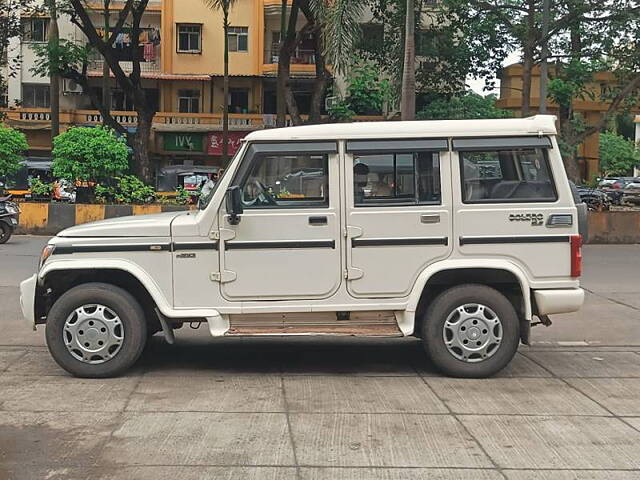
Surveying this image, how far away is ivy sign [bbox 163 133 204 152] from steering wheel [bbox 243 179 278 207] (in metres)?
37.9

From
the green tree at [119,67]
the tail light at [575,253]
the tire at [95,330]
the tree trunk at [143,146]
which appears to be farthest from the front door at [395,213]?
the tree trunk at [143,146]

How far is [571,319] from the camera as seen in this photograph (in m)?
10.2

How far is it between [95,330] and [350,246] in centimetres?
221

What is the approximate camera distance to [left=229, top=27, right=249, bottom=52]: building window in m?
43.9

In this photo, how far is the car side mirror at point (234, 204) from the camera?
22.0 feet

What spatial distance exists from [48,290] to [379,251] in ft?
9.42

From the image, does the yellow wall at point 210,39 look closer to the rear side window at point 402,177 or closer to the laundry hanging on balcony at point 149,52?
the laundry hanging on balcony at point 149,52

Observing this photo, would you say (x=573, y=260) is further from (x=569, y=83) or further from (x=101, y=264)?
(x=569, y=83)

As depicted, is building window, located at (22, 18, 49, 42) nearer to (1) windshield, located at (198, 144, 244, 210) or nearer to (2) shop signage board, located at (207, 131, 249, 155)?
(2) shop signage board, located at (207, 131, 249, 155)

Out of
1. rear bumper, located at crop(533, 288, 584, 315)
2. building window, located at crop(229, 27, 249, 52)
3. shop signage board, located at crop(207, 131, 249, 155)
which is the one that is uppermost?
building window, located at crop(229, 27, 249, 52)

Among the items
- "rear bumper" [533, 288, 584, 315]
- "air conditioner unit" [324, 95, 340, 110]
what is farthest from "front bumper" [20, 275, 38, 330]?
"air conditioner unit" [324, 95, 340, 110]

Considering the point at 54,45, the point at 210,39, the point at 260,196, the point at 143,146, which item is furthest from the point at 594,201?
the point at 210,39

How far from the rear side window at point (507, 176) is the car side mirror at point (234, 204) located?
185 cm

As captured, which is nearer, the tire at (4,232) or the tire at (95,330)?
the tire at (95,330)
